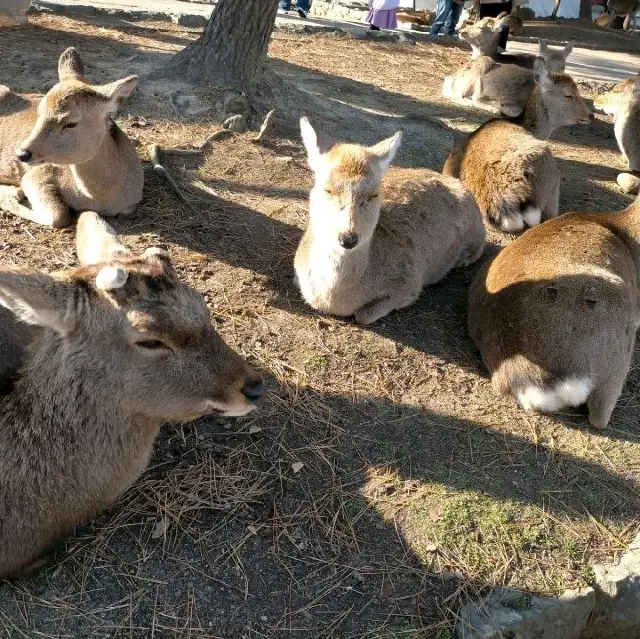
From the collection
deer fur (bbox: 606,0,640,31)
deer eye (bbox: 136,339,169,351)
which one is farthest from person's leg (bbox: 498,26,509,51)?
deer eye (bbox: 136,339,169,351)

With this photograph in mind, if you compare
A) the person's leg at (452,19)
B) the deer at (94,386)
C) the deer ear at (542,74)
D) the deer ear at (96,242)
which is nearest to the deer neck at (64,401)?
the deer at (94,386)

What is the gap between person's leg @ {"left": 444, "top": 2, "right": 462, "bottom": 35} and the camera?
17.1 metres

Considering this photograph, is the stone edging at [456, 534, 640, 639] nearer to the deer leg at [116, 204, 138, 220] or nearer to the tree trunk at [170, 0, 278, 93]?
the deer leg at [116, 204, 138, 220]

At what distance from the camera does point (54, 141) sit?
18.7 ft

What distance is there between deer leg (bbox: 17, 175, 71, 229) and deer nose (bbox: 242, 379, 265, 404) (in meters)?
3.51

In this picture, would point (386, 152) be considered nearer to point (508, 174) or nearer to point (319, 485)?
point (508, 174)

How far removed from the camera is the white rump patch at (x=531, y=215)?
7254 millimetres

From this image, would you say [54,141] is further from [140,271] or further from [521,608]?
[521,608]

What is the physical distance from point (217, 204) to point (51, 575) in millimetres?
4125

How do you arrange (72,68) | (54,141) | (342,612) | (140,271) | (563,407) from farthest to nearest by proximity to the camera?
1. (72,68)
2. (54,141)
3. (563,407)
4. (342,612)
5. (140,271)

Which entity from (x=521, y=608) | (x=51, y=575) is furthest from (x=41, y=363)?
(x=521, y=608)

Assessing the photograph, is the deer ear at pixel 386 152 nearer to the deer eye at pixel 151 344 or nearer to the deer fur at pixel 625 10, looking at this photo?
the deer eye at pixel 151 344

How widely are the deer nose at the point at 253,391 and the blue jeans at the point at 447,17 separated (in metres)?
15.8

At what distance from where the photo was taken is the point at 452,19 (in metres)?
17.2
